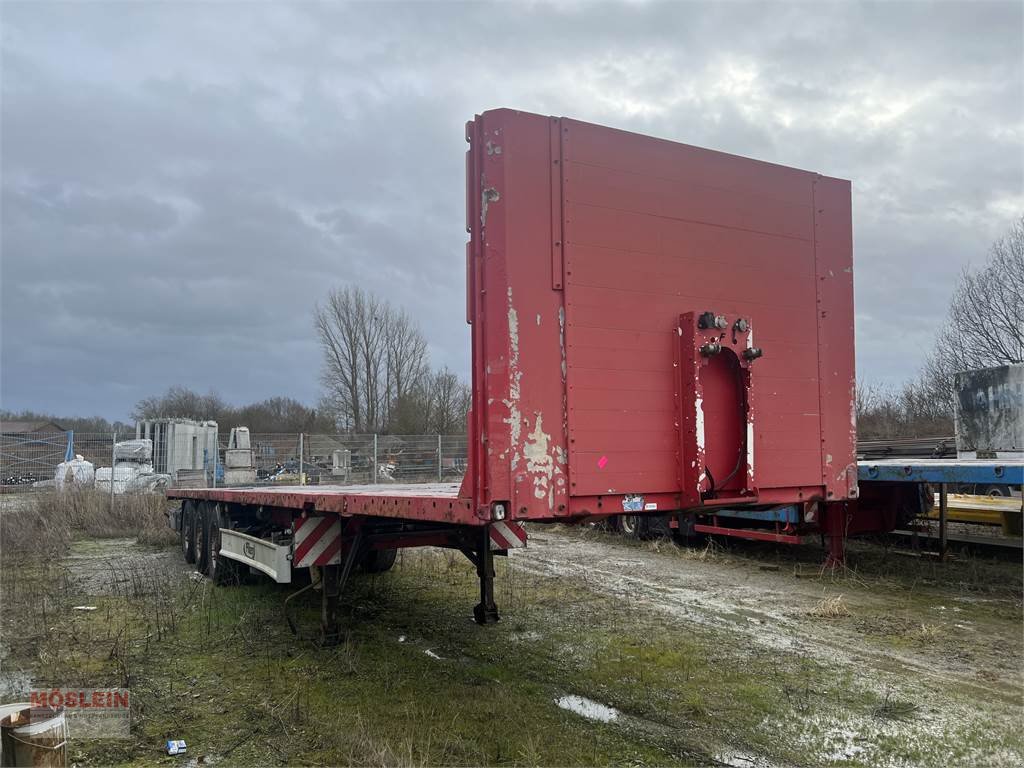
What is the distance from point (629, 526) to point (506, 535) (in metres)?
7.48

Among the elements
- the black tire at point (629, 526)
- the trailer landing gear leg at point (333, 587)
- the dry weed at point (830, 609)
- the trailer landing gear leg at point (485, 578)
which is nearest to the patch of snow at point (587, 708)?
the trailer landing gear leg at point (485, 578)

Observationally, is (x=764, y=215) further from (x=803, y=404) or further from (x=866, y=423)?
(x=866, y=423)

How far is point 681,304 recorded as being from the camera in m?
4.13

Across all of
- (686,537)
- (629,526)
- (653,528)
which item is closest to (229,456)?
(629,526)

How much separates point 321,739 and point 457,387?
37.5m

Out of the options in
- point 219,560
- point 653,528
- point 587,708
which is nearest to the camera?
point 587,708

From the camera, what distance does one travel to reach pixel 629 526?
539 inches

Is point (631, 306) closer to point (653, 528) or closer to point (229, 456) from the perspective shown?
point (653, 528)

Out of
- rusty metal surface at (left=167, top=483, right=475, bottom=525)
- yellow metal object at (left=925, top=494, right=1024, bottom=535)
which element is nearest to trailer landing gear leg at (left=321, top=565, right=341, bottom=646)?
rusty metal surface at (left=167, top=483, right=475, bottom=525)

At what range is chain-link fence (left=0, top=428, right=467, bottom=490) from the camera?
786 inches

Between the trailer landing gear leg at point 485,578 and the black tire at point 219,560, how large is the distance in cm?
372

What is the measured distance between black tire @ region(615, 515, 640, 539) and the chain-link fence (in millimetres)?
7560

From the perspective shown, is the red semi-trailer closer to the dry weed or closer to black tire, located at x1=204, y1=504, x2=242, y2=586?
the dry weed

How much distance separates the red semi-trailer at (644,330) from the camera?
3.64 metres
